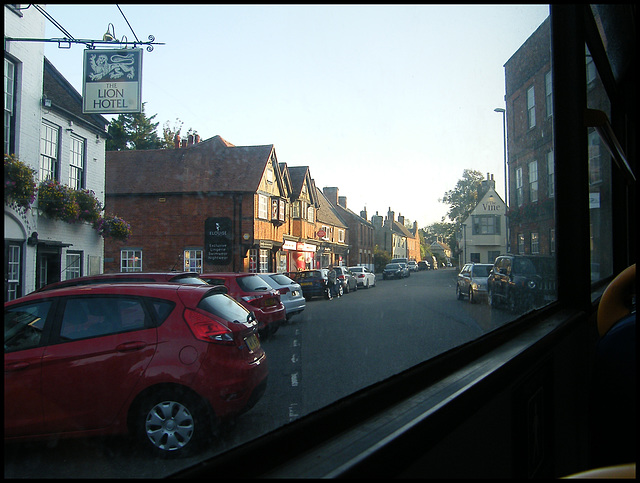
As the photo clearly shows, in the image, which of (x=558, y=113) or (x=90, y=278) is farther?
(x=558, y=113)

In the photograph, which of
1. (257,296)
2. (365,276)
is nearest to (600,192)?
(365,276)

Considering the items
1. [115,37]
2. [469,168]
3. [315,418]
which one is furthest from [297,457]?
[469,168]

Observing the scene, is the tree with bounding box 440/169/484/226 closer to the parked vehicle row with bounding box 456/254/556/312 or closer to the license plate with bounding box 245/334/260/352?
the parked vehicle row with bounding box 456/254/556/312

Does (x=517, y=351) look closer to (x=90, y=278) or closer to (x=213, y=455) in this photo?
(x=213, y=455)

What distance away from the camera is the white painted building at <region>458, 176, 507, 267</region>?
334cm

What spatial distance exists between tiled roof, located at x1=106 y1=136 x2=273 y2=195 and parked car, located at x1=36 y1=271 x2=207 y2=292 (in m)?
0.21

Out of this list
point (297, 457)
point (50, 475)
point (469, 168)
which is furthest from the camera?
point (469, 168)

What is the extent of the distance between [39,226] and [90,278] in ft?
0.89

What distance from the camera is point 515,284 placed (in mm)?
3180

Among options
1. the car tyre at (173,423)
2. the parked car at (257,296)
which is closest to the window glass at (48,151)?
the car tyre at (173,423)

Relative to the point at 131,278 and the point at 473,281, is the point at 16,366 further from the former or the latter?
the point at 473,281

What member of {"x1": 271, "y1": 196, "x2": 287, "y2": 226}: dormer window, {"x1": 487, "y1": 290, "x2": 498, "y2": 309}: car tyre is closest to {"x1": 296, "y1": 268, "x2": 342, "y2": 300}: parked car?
{"x1": 271, "y1": 196, "x2": 287, "y2": 226}: dormer window

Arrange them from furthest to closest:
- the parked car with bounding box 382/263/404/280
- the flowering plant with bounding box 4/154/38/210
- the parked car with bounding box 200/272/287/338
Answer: the parked car with bounding box 382/263/404/280 → the parked car with bounding box 200/272/287/338 → the flowering plant with bounding box 4/154/38/210

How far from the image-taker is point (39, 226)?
864mm
